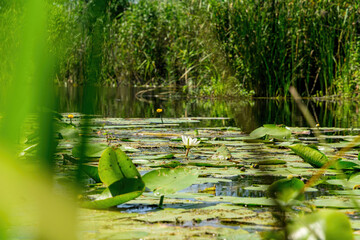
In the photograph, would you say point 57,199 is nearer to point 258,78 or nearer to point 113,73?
point 258,78

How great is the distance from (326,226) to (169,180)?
817mm

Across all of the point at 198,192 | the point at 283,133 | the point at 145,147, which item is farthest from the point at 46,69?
the point at 283,133

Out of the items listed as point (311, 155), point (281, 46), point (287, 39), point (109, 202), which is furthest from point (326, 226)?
point (287, 39)

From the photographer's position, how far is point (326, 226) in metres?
0.56

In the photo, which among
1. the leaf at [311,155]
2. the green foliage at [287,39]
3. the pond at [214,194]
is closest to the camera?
the pond at [214,194]

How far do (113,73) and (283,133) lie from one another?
420 inches

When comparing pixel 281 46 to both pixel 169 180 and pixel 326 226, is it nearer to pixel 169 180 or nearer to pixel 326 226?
pixel 169 180

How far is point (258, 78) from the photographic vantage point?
285 inches

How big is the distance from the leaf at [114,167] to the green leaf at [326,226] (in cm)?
70

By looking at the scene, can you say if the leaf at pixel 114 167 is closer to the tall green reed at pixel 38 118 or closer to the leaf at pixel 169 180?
the leaf at pixel 169 180

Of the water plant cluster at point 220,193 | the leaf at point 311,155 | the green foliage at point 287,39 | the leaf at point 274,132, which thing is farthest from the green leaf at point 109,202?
the green foliage at point 287,39

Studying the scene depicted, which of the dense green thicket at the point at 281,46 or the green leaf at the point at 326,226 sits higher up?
the dense green thicket at the point at 281,46

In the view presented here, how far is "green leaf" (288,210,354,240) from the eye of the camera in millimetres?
541

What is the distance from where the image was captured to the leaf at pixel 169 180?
1314 mm
